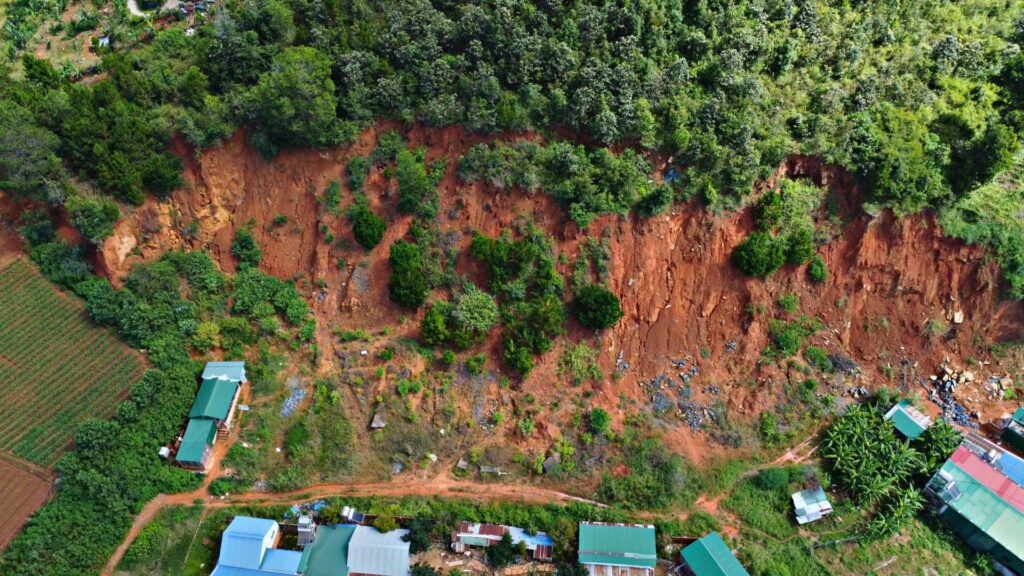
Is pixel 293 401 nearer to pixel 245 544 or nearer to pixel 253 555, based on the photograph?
pixel 245 544

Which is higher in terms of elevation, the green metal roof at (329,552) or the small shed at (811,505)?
the small shed at (811,505)

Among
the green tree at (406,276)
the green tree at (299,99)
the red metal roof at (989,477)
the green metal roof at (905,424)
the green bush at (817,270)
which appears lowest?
the red metal roof at (989,477)

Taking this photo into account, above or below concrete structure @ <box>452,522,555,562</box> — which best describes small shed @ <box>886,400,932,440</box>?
above

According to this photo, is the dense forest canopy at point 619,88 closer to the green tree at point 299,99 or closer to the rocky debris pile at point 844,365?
the green tree at point 299,99

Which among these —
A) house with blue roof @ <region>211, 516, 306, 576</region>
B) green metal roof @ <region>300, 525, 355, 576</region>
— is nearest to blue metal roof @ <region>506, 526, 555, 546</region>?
green metal roof @ <region>300, 525, 355, 576</region>

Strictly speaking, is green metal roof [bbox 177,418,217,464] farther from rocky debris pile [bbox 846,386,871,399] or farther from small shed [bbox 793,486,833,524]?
rocky debris pile [bbox 846,386,871,399]

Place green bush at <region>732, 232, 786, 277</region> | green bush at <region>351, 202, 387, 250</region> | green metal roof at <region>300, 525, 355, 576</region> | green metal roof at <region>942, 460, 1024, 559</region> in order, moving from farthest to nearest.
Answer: green bush at <region>351, 202, 387, 250</region> < green bush at <region>732, 232, 786, 277</region> < green metal roof at <region>300, 525, 355, 576</region> < green metal roof at <region>942, 460, 1024, 559</region>

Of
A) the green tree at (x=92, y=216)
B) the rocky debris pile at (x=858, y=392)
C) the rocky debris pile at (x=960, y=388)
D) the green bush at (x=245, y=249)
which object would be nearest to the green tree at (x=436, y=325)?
the green bush at (x=245, y=249)
